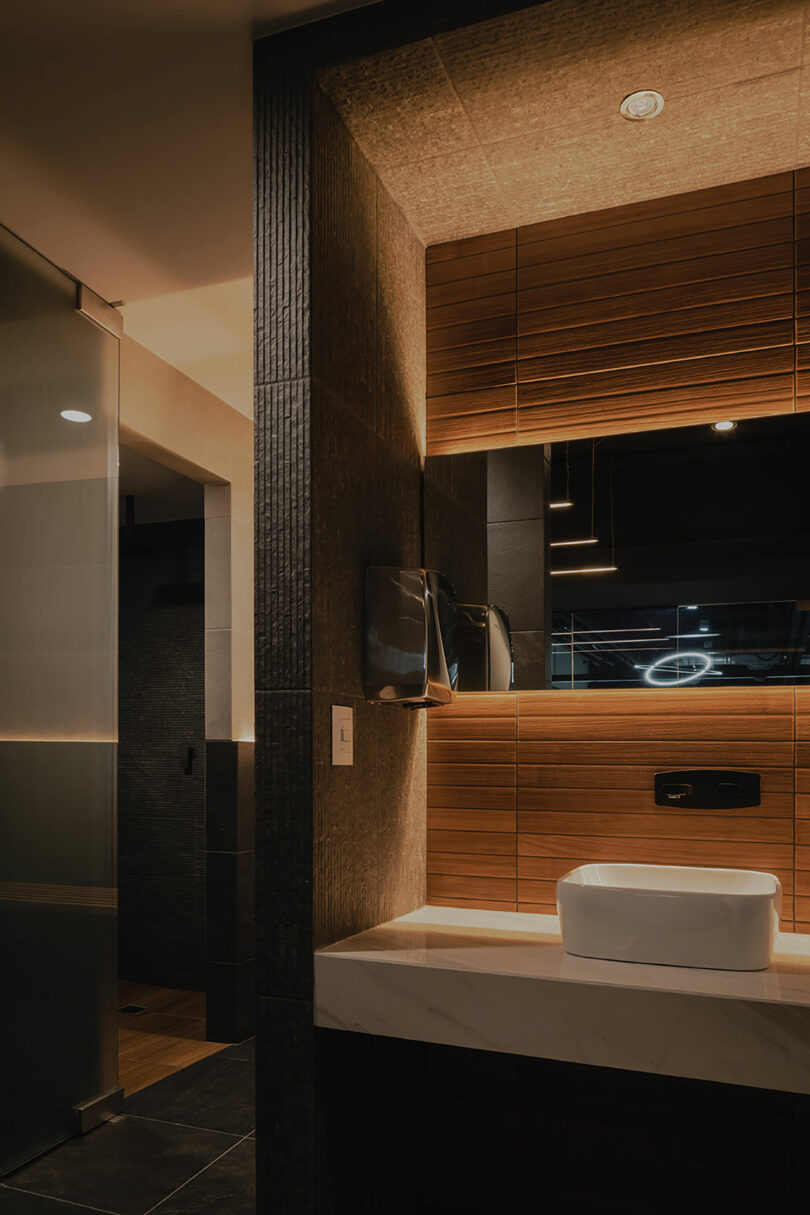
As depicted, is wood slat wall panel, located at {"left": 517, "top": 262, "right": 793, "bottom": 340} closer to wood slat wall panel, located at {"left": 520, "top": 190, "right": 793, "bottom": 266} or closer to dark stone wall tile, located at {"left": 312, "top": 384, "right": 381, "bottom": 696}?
wood slat wall panel, located at {"left": 520, "top": 190, "right": 793, "bottom": 266}

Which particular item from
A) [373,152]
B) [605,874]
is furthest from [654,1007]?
[373,152]

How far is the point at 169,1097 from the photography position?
334 centimetres

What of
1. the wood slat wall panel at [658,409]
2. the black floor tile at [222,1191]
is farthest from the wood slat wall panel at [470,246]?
the black floor tile at [222,1191]

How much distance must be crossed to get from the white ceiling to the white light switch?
1416 millimetres

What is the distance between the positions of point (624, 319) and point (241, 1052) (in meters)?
3.14

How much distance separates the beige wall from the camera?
4.00 metres

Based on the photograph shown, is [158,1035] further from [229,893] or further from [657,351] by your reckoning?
[657,351]

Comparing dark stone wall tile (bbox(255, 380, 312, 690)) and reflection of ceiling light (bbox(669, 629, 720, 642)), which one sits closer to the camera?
dark stone wall tile (bbox(255, 380, 312, 690))

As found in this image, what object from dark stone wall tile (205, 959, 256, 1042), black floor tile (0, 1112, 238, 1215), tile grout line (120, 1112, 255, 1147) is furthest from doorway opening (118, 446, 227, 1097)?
black floor tile (0, 1112, 238, 1215)

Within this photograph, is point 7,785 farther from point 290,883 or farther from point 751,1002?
point 751,1002

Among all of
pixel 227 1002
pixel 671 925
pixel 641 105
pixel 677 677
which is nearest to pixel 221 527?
pixel 227 1002

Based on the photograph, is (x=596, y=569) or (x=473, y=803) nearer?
(x=596, y=569)

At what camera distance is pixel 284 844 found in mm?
1851

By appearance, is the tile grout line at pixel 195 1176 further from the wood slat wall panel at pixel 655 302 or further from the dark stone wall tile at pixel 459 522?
the wood slat wall panel at pixel 655 302
